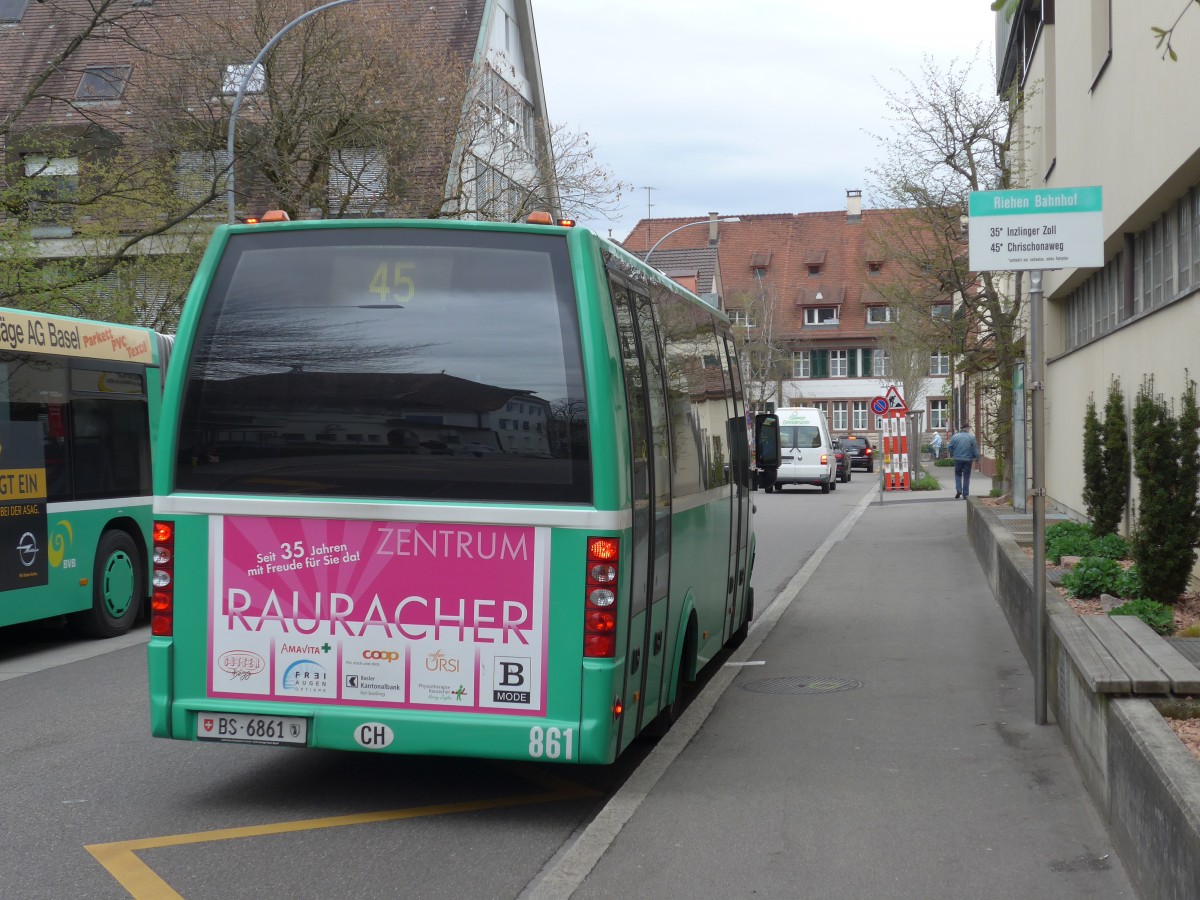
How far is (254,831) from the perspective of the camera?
6.12 m

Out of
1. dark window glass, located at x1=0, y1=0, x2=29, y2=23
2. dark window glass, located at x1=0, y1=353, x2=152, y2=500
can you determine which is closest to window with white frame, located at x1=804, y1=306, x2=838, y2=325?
dark window glass, located at x1=0, y1=0, x2=29, y2=23

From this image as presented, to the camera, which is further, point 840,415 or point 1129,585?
point 840,415

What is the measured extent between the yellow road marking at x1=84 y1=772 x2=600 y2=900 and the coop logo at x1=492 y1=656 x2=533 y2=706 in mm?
699

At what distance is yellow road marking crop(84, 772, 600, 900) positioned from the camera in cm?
533

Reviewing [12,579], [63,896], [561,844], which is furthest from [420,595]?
[12,579]

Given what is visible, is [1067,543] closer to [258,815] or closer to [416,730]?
[416,730]

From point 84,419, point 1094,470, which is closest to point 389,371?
point 84,419

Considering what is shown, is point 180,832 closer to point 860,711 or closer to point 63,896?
point 63,896

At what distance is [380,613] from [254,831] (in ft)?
3.43

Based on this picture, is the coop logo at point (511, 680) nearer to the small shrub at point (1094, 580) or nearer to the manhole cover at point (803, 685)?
the manhole cover at point (803, 685)

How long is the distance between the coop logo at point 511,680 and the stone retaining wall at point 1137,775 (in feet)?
7.79

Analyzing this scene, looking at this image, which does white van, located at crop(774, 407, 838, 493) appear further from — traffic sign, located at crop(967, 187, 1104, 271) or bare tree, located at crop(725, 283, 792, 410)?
traffic sign, located at crop(967, 187, 1104, 271)

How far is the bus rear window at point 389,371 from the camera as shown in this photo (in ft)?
20.3

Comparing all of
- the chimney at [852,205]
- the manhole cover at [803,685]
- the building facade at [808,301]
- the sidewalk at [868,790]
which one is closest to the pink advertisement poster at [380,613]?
the sidewalk at [868,790]
